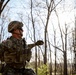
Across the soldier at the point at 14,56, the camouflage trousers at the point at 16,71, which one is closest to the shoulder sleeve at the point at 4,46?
the soldier at the point at 14,56

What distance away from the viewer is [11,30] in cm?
234

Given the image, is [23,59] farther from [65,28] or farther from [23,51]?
[65,28]

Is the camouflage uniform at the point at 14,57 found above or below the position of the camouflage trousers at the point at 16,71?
above

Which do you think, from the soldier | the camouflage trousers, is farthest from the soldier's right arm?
the camouflage trousers

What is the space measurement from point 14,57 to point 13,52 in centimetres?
5

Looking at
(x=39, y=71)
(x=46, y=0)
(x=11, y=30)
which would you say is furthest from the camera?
(x=46, y=0)

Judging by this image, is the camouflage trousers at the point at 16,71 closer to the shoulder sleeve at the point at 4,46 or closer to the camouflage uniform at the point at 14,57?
the camouflage uniform at the point at 14,57

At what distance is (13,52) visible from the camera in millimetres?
2189

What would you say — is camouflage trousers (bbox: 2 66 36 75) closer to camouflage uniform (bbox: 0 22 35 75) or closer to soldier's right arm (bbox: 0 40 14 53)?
camouflage uniform (bbox: 0 22 35 75)

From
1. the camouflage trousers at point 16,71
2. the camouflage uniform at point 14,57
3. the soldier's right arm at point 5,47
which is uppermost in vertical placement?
the soldier's right arm at point 5,47

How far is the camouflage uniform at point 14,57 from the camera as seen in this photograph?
85.7 inches

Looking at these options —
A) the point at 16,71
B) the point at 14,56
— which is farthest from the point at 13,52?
the point at 16,71

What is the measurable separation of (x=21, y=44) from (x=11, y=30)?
188mm

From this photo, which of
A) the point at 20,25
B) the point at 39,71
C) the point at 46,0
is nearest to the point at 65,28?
the point at 46,0
